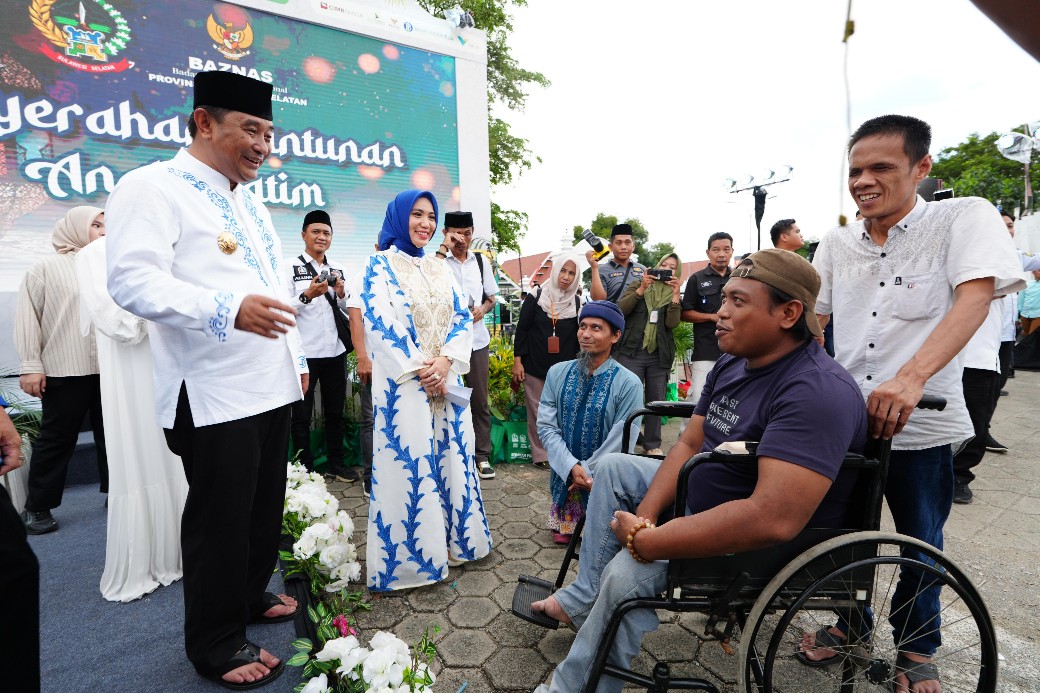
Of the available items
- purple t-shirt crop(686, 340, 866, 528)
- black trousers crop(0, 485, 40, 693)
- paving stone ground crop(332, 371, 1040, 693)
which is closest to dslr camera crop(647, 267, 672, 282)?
paving stone ground crop(332, 371, 1040, 693)

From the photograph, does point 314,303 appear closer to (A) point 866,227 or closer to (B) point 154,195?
(B) point 154,195

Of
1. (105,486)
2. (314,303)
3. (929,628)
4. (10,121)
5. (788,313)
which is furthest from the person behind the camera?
(10,121)

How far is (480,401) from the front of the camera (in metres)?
4.45

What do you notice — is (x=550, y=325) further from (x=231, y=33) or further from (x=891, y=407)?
(x=231, y=33)

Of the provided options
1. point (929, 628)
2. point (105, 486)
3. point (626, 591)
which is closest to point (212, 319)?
point (626, 591)

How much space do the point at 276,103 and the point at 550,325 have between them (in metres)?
4.65

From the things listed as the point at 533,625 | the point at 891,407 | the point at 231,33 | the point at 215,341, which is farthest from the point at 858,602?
the point at 231,33

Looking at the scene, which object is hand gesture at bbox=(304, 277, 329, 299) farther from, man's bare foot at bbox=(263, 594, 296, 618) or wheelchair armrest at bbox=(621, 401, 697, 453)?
wheelchair armrest at bbox=(621, 401, 697, 453)

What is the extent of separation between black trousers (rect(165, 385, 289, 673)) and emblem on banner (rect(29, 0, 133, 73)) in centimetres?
546

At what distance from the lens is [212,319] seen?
5.05 feet

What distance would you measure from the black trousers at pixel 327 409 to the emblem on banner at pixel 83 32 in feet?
13.3

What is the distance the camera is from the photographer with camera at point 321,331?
13.4 ft

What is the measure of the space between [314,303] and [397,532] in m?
2.20

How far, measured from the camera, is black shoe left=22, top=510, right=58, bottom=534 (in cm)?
319
